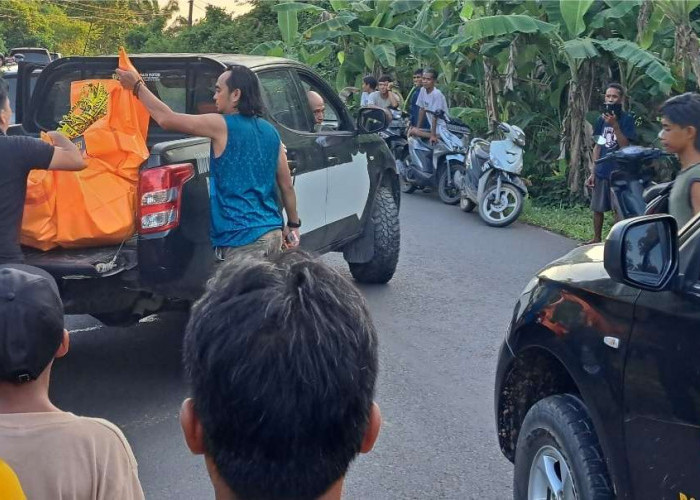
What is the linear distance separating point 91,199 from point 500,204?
750 centimetres

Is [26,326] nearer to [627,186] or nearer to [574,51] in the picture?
[627,186]

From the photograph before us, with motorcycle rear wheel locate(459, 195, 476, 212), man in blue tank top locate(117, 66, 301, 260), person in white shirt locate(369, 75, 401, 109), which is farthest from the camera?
person in white shirt locate(369, 75, 401, 109)

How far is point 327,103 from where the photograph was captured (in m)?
7.82

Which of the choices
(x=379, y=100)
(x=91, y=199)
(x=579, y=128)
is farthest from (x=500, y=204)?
(x=91, y=199)

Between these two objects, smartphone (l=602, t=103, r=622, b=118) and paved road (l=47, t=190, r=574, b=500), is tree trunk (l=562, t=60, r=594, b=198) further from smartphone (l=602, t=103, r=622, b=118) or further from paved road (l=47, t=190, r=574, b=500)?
paved road (l=47, t=190, r=574, b=500)

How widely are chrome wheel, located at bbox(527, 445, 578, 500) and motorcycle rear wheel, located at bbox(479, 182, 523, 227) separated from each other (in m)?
8.32

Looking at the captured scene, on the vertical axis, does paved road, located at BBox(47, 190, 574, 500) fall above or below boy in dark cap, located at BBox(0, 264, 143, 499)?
below

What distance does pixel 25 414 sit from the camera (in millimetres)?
2262

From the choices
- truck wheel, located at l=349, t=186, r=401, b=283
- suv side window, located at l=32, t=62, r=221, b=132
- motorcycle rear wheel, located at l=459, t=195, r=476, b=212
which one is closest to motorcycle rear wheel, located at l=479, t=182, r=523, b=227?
motorcycle rear wheel, located at l=459, t=195, r=476, b=212

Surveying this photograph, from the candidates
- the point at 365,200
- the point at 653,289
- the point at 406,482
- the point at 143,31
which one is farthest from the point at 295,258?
the point at 143,31

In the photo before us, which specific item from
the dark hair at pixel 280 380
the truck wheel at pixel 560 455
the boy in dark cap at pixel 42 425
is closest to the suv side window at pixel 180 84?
the truck wheel at pixel 560 455

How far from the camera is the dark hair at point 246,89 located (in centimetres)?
537

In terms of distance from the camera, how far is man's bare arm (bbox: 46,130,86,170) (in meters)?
4.84

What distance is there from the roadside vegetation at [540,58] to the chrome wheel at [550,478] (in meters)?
7.82
